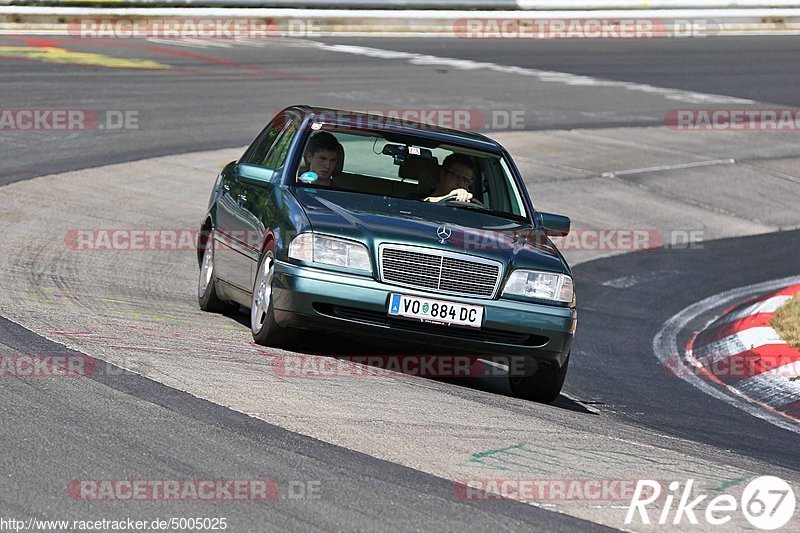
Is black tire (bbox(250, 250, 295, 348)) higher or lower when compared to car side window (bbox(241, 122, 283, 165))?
lower

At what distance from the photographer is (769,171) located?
19.9m

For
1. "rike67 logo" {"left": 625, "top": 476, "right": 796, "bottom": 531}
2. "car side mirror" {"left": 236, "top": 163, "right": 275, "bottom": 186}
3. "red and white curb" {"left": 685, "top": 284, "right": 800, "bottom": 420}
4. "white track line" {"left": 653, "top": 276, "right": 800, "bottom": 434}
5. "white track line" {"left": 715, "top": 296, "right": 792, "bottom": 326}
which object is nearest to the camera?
"rike67 logo" {"left": 625, "top": 476, "right": 796, "bottom": 531}

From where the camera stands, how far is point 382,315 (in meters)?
7.62

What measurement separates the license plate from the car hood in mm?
303

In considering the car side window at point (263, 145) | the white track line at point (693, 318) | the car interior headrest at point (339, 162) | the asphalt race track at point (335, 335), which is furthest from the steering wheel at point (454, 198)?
the white track line at point (693, 318)

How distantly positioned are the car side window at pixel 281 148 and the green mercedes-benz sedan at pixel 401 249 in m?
0.03

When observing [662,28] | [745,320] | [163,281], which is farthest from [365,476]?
[662,28]

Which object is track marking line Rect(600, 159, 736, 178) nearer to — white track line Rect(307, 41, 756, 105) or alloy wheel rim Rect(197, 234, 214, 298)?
white track line Rect(307, 41, 756, 105)

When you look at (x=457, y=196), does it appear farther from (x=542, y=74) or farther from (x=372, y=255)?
(x=542, y=74)

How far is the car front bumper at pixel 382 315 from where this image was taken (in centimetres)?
760

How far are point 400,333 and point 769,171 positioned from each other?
13451mm

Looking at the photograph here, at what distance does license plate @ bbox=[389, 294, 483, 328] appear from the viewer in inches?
300

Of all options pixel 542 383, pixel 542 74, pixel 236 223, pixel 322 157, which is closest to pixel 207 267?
pixel 236 223

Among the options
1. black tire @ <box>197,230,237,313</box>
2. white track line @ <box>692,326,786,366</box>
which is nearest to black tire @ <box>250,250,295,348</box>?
black tire @ <box>197,230,237,313</box>
